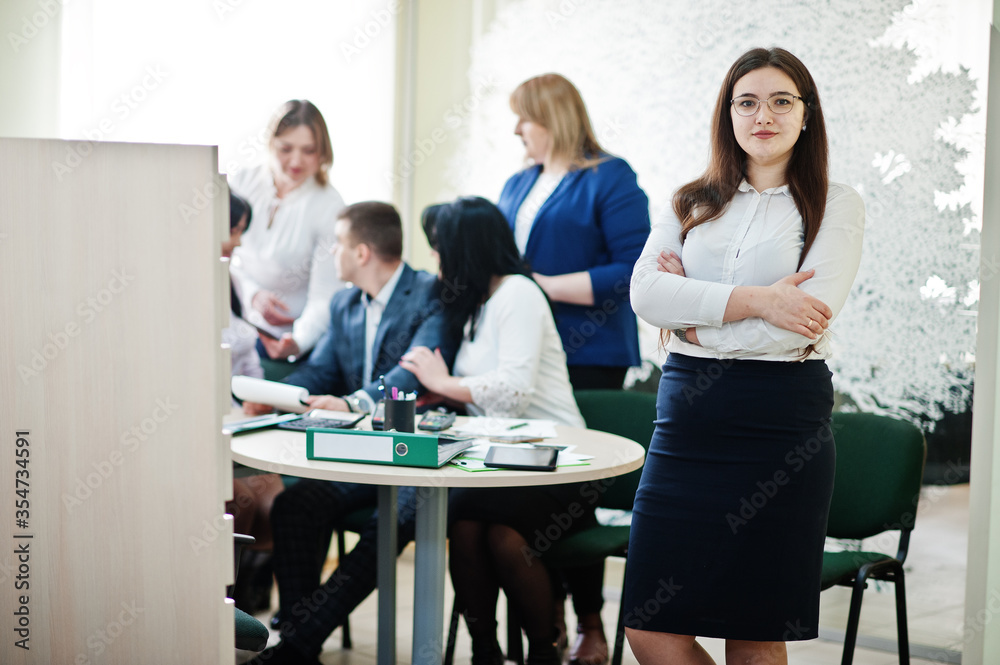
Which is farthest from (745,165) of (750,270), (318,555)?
(318,555)

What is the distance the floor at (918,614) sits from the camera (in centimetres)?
290

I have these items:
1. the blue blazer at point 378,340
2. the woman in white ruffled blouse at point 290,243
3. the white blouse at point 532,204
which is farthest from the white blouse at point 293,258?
the white blouse at point 532,204

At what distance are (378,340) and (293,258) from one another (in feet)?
2.65

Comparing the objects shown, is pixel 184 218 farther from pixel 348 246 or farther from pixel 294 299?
pixel 294 299

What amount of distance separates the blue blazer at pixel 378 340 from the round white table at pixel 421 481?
70 centimetres

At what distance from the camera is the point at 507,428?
2.42 meters

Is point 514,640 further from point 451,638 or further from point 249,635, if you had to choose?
point 249,635

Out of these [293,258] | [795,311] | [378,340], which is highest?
[293,258]

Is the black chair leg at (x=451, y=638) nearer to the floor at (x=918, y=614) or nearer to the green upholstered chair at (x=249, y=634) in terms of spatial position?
the floor at (x=918, y=614)

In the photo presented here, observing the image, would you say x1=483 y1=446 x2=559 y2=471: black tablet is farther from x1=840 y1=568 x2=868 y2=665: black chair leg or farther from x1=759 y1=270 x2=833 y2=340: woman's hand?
x1=840 y1=568 x2=868 y2=665: black chair leg

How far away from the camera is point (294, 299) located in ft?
12.2

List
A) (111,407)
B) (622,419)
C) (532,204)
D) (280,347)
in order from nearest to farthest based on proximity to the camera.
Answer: (111,407) < (622,419) < (532,204) < (280,347)

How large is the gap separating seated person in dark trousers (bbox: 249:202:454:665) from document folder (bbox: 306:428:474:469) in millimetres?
649

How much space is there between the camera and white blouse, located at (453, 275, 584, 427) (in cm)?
267
